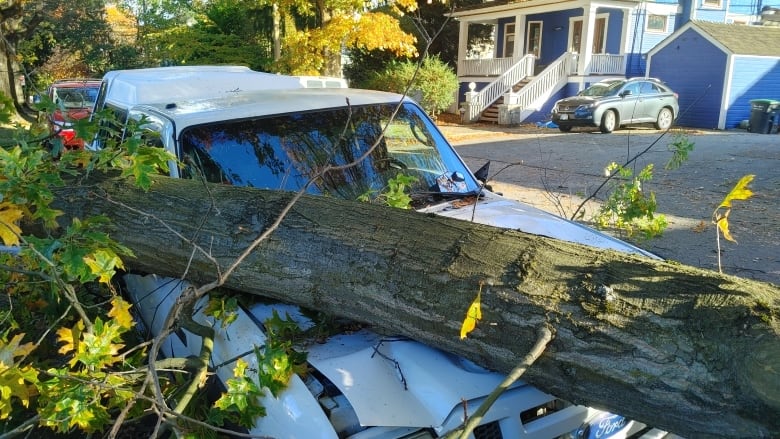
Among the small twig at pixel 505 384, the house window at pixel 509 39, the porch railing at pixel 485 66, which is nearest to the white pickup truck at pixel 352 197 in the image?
the small twig at pixel 505 384

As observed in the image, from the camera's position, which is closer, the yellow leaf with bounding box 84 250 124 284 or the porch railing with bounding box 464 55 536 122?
the yellow leaf with bounding box 84 250 124 284

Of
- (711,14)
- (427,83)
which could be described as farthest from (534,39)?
(711,14)

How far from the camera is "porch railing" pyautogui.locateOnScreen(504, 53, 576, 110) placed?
23578mm

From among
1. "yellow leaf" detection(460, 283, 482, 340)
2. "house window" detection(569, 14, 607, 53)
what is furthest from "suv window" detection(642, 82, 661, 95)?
"yellow leaf" detection(460, 283, 482, 340)

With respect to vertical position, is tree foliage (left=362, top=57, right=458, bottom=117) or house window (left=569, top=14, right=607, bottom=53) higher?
house window (left=569, top=14, right=607, bottom=53)

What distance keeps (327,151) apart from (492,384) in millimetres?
2060

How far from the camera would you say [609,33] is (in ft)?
84.7

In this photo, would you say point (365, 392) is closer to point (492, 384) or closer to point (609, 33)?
point (492, 384)

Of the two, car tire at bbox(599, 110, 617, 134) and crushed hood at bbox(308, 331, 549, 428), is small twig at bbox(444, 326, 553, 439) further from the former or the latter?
car tire at bbox(599, 110, 617, 134)

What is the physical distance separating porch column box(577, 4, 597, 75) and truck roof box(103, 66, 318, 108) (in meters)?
20.4

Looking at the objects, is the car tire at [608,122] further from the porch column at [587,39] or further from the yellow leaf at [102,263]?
the yellow leaf at [102,263]

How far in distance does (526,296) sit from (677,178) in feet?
33.8

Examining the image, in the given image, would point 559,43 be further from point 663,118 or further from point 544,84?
point 663,118

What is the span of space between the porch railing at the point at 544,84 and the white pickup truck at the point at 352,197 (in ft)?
63.5
